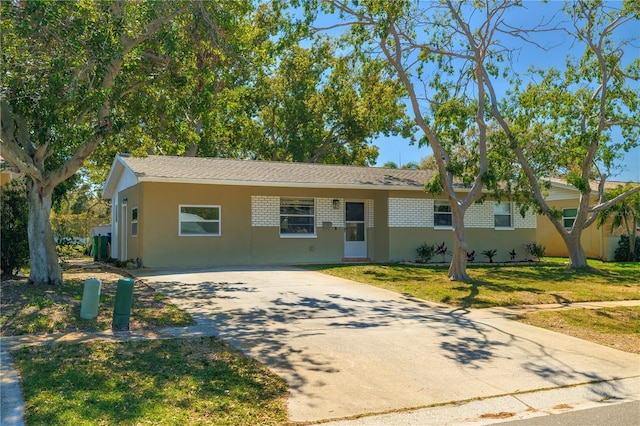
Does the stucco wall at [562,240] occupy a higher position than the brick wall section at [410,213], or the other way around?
the brick wall section at [410,213]

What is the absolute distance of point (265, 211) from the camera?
1962 centimetres

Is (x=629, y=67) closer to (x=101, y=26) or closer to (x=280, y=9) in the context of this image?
(x=280, y=9)

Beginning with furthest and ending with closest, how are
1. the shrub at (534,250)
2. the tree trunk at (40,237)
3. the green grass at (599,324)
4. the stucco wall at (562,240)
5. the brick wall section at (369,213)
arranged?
1. the stucco wall at (562,240)
2. the shrub at (534,250)
3. the brick wall section at (369,213)
4. the tree trunk at (40,237)
5. the green grass at (599,324)

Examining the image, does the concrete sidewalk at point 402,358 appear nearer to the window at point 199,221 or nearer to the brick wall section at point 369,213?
the window at point 199,221

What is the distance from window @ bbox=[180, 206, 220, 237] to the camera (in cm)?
1845

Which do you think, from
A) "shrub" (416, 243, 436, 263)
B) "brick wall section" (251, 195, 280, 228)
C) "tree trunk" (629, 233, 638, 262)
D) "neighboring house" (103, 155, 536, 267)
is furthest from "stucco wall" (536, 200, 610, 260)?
"brick wall section" (251, 195, 280, 228)

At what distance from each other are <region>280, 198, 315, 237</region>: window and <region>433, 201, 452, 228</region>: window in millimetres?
5108

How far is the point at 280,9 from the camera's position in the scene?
14.6m

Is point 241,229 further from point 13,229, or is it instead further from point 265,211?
point 13,229

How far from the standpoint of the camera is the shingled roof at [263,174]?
18047 mm

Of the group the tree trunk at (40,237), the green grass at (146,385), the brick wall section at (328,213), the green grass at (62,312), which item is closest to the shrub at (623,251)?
the brick wall section at (328,213)

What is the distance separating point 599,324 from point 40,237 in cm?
1127

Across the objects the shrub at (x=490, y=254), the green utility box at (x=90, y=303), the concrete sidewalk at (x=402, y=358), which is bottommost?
the concrete sidewalk at (x=402, y=358)

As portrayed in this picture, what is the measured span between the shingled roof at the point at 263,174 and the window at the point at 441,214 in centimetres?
123
